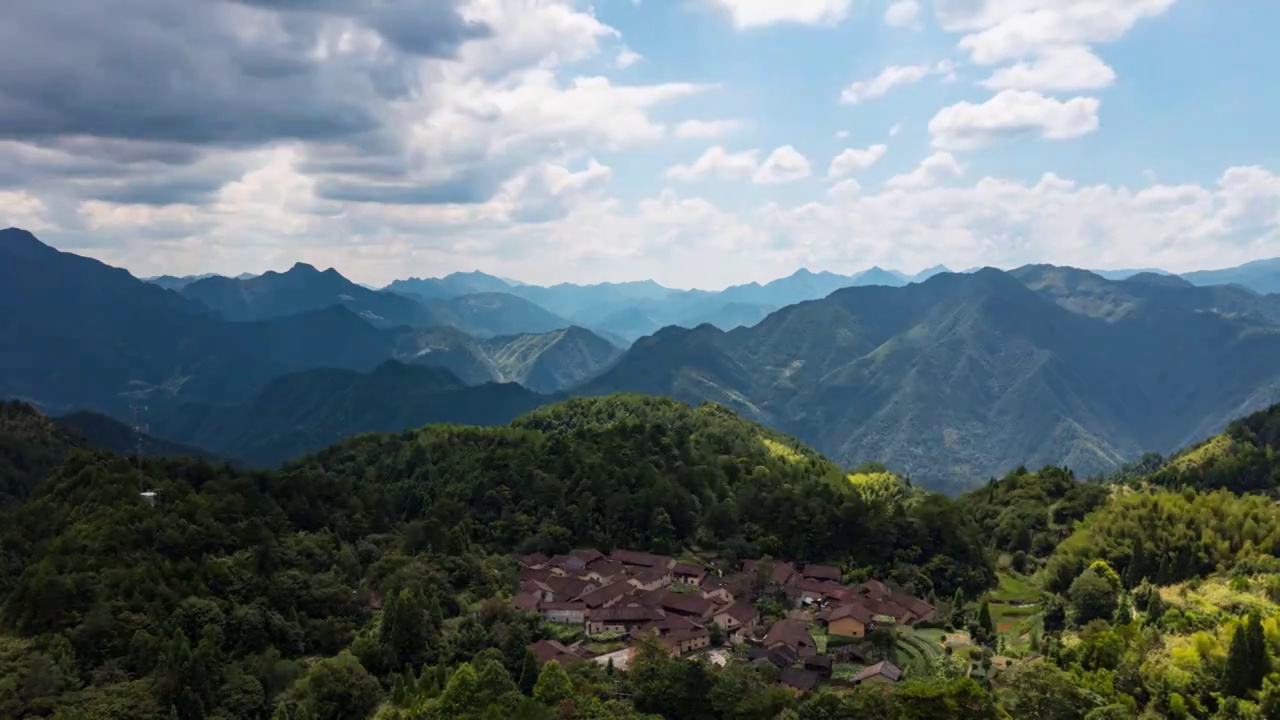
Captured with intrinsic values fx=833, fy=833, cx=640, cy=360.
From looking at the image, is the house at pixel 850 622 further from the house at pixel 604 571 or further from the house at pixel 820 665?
the house at pixel 604 571

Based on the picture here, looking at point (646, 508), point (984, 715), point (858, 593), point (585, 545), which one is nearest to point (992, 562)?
point (858, 593)

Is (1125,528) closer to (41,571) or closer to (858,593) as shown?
(858,593)

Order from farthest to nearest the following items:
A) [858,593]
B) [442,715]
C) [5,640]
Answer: [858,593] → [5,640] → [442,715]

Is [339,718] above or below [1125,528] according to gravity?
below

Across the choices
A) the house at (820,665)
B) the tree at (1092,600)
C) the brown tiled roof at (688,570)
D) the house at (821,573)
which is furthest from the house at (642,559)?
the tree at (1092,600)

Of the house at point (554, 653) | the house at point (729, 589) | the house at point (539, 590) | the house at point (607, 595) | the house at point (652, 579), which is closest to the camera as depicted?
the house at point (554, 653)

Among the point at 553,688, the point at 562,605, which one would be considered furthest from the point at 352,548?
the point at 553,688

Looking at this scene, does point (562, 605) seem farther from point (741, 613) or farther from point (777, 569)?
point (777, 569)
